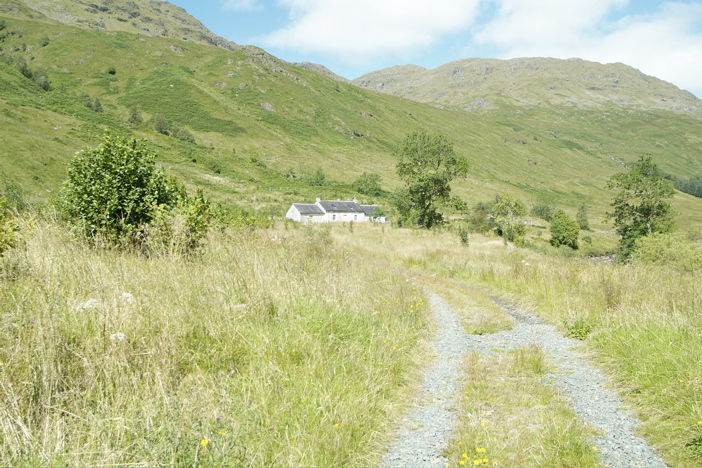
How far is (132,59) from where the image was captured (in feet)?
411

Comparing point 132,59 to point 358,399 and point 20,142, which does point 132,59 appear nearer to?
point 20,142

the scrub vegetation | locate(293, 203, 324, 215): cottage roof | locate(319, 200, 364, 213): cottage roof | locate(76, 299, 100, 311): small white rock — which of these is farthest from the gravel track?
locate(319, 200, 364, 213): cottage roof

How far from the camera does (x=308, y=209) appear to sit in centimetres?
6494

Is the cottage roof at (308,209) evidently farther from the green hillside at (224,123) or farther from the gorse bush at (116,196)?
the gorse bush at (116,196)

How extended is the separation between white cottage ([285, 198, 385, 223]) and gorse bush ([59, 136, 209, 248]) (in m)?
49.7

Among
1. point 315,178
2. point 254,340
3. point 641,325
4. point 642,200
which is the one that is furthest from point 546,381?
point 315,178

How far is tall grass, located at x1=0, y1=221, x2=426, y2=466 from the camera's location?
3041 millimetres

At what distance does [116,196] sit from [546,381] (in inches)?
392

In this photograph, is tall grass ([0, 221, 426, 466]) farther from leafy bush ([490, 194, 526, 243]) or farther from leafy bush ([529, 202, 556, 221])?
leafy bush ([529, 202, 556, 221])

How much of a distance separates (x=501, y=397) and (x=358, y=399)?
1.94m

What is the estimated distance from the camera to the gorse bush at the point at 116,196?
30.8 feet

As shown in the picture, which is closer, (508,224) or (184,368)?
(184,368)

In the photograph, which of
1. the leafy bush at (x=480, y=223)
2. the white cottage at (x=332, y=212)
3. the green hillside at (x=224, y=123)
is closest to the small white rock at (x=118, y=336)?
the green hillside at (x=224, y=123)

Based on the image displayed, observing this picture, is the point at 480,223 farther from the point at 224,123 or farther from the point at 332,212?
the point at 224,123
